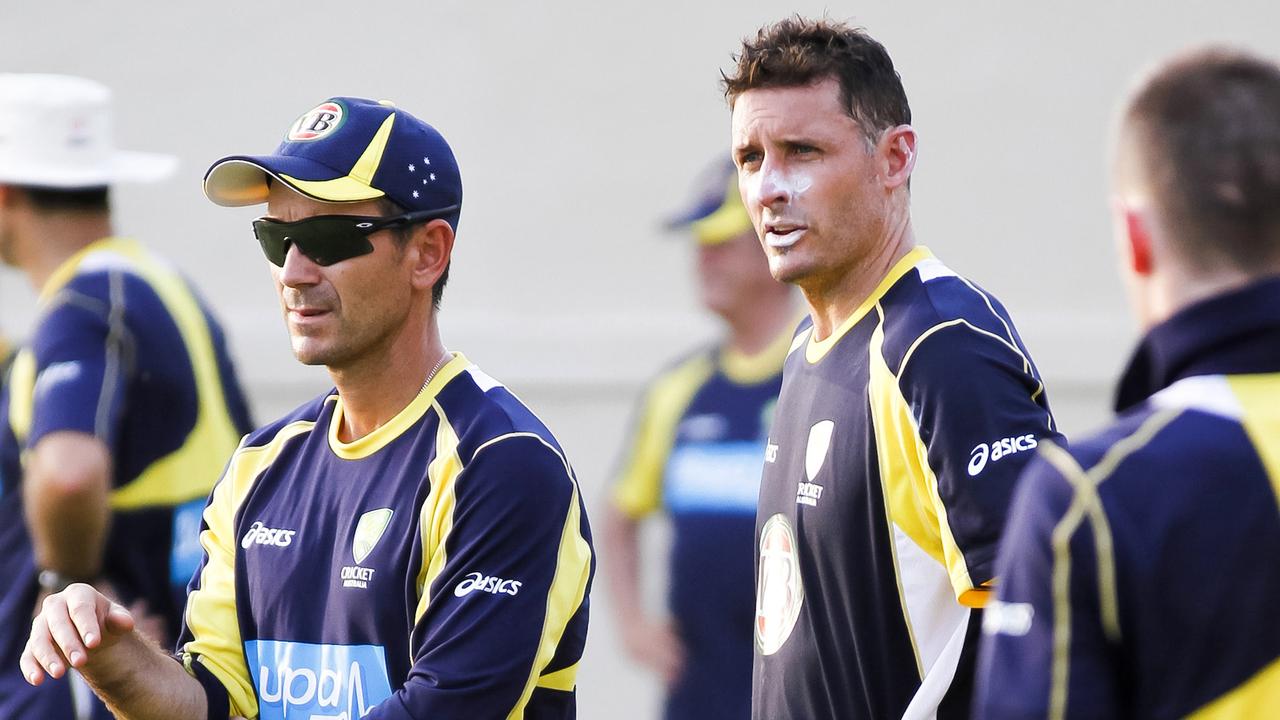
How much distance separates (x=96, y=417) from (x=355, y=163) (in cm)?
155

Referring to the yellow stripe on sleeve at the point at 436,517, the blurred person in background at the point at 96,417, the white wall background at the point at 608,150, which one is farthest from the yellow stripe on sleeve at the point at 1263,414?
the white wall background at the point at 608,150

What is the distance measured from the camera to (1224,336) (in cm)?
179

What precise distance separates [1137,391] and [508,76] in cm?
567

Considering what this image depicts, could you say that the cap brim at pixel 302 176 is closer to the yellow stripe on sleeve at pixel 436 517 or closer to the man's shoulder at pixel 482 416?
the man's shoulder at pixel 482 416

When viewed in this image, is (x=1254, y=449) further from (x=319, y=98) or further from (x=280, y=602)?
(x=319, y=98)

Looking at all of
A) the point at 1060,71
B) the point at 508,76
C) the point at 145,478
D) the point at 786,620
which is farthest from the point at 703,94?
the point at 786,620

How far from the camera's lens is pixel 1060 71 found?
Result: 728cm

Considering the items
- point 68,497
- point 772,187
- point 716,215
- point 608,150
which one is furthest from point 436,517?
point 608,150

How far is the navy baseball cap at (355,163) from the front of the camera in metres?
2.95

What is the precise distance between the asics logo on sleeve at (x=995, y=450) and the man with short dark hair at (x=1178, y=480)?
815mm

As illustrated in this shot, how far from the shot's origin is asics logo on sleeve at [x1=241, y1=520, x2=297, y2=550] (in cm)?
299

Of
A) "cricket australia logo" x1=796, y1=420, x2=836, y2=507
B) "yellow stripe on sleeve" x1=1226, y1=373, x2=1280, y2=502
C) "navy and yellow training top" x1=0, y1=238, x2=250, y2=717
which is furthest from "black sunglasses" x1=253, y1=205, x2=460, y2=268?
"yellow stripe on sleeve" x1=1226, y1=373, x2=1280, y2=502

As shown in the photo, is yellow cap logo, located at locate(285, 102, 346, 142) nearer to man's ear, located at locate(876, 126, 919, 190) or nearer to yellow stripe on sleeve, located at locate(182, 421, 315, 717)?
yellow stripe on sleeve, located at locate(182, 421, 315, 717)

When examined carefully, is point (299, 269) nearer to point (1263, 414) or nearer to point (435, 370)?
point (435, 370)
